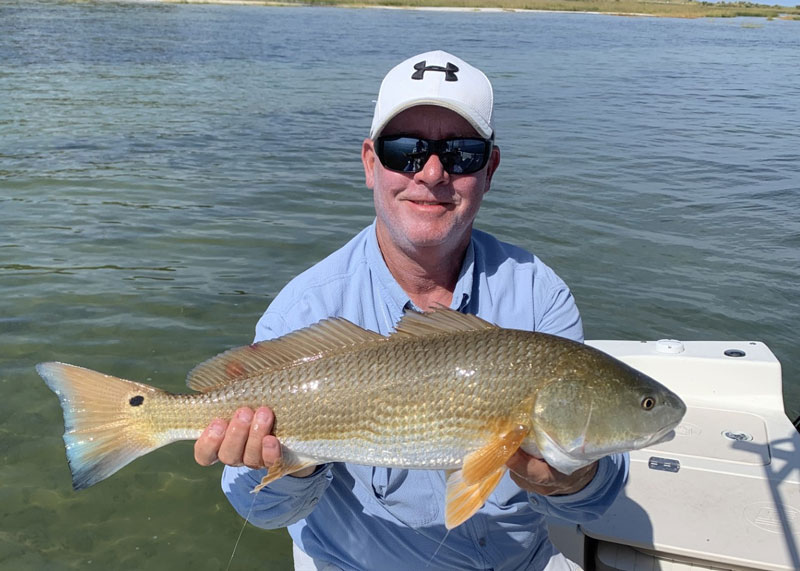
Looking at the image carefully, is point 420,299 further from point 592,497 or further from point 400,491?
point 592,497

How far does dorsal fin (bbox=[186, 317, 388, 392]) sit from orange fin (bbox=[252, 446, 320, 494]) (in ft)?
1.03

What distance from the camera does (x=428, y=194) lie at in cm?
315

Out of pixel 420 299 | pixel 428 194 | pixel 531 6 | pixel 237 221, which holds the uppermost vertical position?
pixel 531 6

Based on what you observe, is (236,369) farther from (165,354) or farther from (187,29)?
(187,29)

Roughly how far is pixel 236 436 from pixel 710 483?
261 centimetres

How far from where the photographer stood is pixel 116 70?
23375 millimetres

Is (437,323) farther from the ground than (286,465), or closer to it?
farther from the ground

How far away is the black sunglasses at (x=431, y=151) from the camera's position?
3188 mm

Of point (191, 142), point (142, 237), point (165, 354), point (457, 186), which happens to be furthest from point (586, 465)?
point (191, 142)

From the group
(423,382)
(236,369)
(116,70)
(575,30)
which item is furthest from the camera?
(575,30)

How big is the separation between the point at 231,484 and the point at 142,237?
25.1 ft

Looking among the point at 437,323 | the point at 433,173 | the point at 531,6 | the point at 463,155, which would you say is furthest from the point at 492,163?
the point at 531,6

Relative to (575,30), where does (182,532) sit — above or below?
below

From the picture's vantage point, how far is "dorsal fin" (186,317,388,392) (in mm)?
2777
